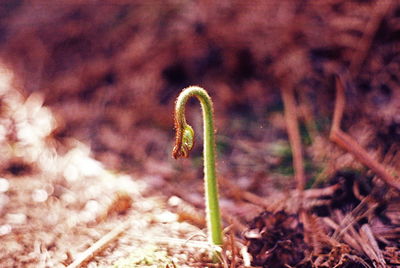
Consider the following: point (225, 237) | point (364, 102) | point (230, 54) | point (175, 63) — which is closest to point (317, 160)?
point (364, 102)

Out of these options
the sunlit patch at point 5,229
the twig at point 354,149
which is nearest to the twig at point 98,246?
the sunlit patch at point 5,229

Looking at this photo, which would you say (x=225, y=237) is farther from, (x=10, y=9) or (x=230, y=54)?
(x=10, y=9)

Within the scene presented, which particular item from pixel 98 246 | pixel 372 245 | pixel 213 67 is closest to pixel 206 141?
pixel 98 246

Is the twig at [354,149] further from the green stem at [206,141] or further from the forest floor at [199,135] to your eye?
the green stem at [206,141]

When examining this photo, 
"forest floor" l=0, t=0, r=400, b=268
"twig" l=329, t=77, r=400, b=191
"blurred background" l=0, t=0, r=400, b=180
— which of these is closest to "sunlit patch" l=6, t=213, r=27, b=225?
"forest floor" l=0, t=0, r=400, b=268

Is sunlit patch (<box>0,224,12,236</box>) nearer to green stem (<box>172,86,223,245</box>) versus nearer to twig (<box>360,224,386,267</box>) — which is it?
green stem (<box>172,86,223,245</box>)
